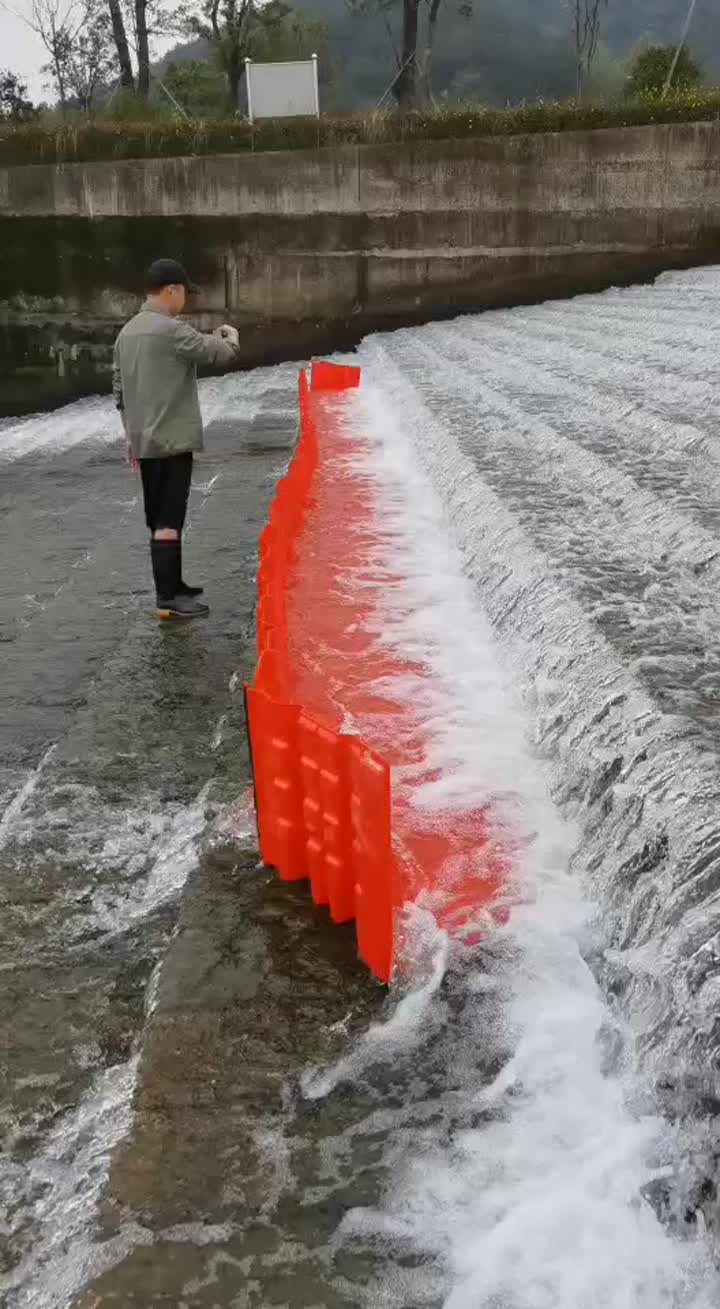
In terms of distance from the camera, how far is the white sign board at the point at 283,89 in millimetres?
17859

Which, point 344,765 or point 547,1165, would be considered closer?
point 547,1165

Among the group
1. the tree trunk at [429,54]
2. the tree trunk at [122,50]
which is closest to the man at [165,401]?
the tree trunk at [429,54]

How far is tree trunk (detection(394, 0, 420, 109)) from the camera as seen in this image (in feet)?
74.6

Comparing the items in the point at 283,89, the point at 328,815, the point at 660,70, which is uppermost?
the point at 660,70

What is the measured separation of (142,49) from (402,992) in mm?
28275

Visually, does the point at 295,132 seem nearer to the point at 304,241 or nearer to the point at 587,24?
the point at 304,241

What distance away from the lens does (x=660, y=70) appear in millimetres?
23703

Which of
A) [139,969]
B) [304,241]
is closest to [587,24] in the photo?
[304,241]

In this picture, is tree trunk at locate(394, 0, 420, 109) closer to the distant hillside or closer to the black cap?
the distant hillside

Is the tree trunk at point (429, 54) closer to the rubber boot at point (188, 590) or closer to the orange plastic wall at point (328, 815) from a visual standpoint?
the rubber boot at point (188, 590)

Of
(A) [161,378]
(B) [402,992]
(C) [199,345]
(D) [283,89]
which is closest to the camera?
(B) [402,992]

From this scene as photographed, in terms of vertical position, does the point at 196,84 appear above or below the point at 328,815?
above

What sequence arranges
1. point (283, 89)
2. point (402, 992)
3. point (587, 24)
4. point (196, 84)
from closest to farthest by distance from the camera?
1. point (402, 992)
2. point (283, 89)
3. point (196, 84)
4. point (587, 24)

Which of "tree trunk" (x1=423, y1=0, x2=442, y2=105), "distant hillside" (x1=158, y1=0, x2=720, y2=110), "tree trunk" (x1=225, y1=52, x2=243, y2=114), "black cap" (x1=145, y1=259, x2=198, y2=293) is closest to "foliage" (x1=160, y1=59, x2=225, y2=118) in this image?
"tree trunk" (x1=225, y1=52, x2=243, y2=114)
